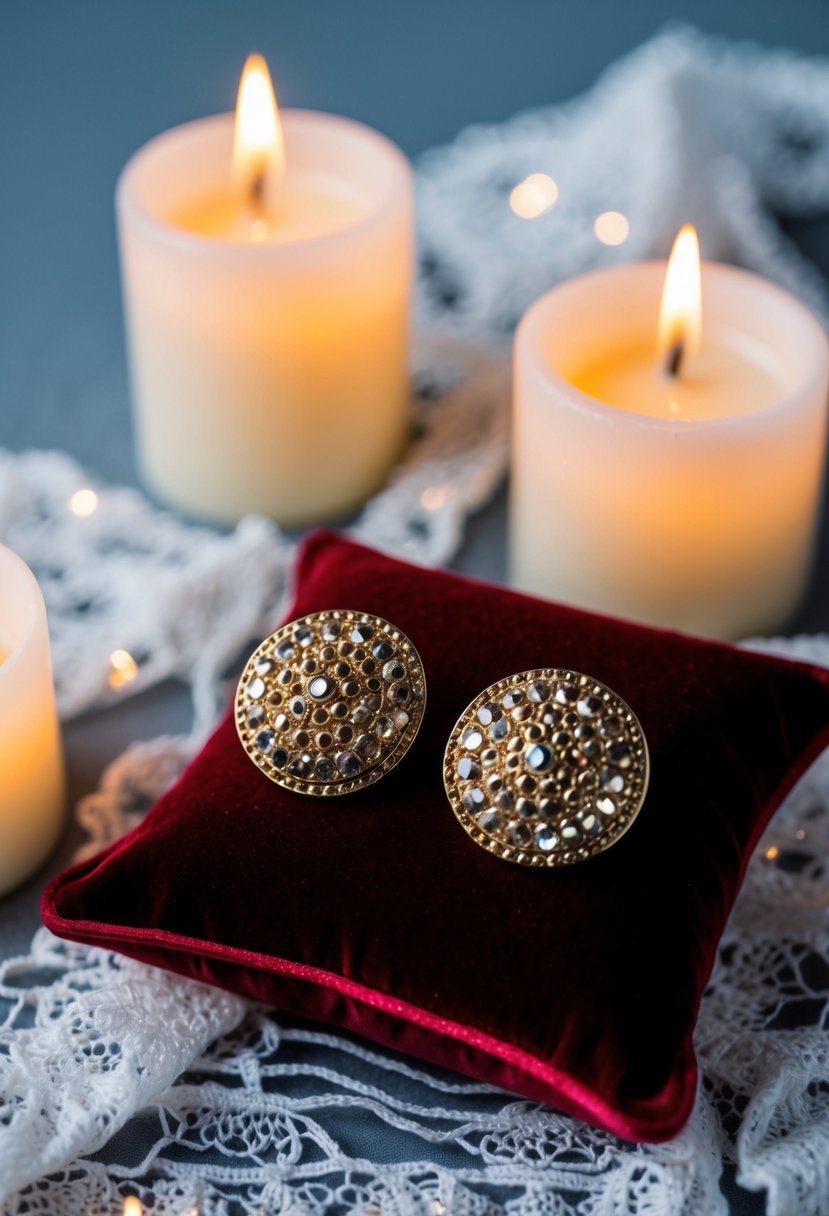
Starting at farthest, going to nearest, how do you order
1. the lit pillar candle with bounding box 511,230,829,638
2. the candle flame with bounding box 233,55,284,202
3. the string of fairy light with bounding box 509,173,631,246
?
the string of fairy light with bounding box 509,173,631,246, the candle flame with bounding box 233,55,284,202, the lit pillar candle with bounding box 511,230,829,638

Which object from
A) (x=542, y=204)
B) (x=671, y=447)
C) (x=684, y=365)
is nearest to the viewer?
(x=671, y=447)

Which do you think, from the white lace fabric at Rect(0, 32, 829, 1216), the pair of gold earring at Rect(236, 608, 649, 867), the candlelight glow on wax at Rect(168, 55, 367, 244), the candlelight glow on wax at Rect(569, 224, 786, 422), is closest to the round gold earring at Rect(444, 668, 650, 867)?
the pair of gold earring at Rect(236, 608, 649, 867)

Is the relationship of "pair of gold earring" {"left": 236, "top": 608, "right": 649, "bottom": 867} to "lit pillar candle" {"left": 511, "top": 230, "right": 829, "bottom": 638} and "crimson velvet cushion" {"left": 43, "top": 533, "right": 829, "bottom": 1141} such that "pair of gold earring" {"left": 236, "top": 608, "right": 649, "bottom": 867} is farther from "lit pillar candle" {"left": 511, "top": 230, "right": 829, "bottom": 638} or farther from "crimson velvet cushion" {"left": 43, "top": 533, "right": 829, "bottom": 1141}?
"lit pillar candle" {"left": 511, "top": 230, "right": 829, "bottom": 638}

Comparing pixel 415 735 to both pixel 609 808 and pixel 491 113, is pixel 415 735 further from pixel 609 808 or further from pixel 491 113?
pixel 491 113

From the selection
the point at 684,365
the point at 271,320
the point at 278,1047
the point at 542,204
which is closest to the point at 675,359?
the point at 684,365

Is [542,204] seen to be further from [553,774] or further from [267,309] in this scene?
[553,774]

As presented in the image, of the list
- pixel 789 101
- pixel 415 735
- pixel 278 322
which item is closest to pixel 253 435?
pixel 278 322

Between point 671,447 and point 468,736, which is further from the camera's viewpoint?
point 671,447
